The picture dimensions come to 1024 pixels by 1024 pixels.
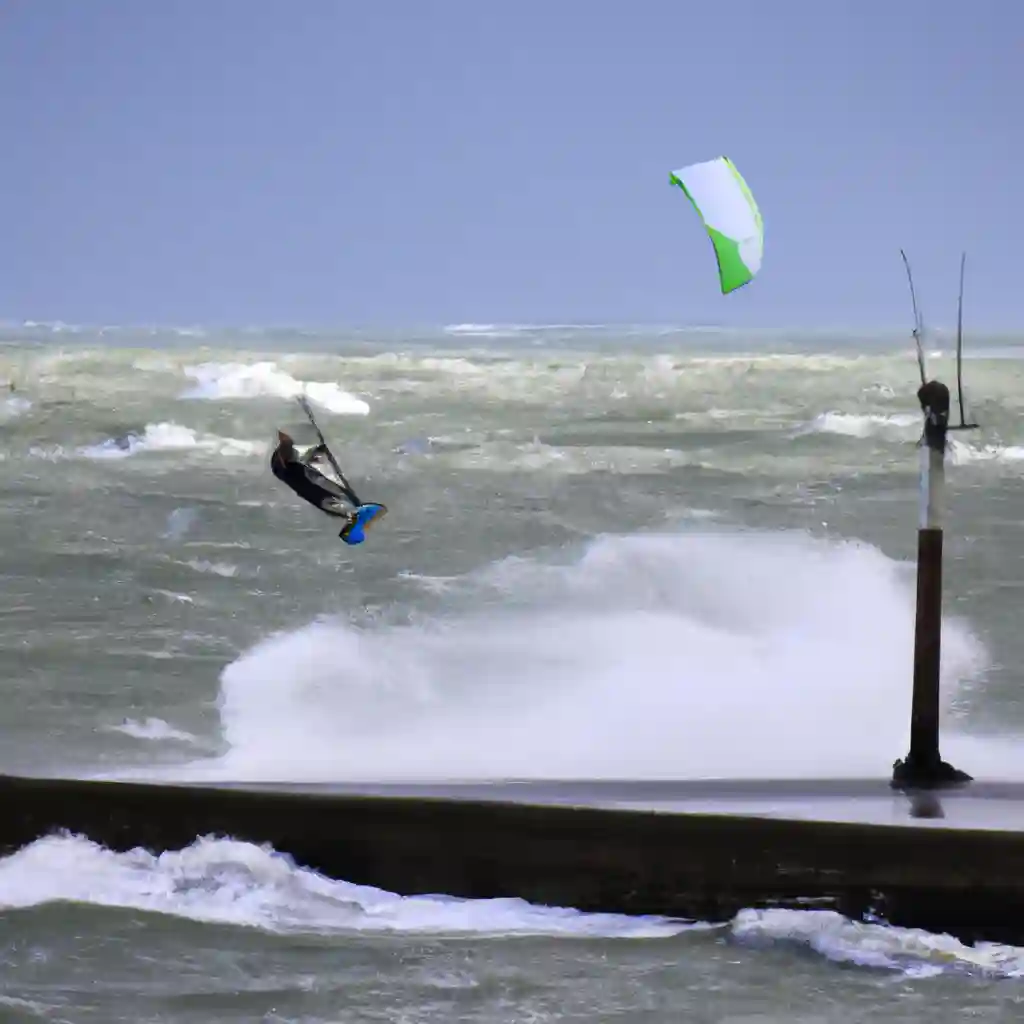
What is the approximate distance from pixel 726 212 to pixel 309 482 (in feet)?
6.10

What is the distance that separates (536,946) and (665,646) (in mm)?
8875

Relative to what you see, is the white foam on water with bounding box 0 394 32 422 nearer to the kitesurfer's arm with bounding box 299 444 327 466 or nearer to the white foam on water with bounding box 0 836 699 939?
the kitesurfer's arm with bounding box 299 444 327 466

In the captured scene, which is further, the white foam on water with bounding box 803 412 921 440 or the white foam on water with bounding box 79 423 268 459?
the white foam on water with bounding box 803 412 921 440

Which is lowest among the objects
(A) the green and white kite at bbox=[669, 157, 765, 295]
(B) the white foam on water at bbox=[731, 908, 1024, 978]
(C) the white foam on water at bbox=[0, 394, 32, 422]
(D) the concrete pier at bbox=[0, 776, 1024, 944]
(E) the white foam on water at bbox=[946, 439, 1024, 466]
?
(B) the white foam on water at bbox=[731, 908, 1024, 978]

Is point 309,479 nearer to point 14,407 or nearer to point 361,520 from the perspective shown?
point 361,520

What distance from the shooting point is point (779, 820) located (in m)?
5.38

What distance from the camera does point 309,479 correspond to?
6863 millimetres

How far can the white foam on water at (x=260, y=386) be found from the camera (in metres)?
19.6

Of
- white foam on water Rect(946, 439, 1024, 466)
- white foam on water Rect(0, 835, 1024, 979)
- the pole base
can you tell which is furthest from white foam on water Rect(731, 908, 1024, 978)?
white foam on water Rect(946, 439, 1024, 466)

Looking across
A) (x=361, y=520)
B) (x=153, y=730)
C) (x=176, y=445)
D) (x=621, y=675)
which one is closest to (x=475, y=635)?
(x=621, y=675)

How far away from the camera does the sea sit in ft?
18.0

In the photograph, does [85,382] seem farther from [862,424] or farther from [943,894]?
[943,894]

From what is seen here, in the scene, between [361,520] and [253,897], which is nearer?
[253,897]

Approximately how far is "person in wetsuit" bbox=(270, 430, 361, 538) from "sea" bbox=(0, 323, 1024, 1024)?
1491 millimetres
